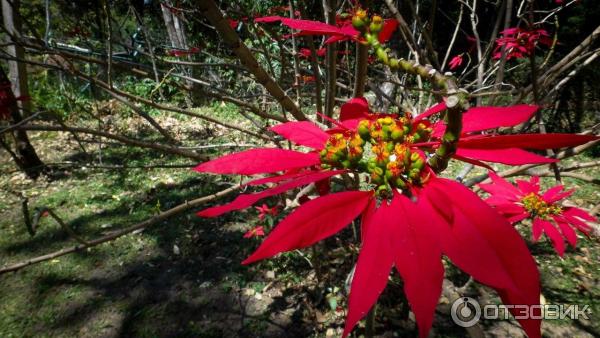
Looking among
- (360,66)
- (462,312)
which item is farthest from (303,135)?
(462,312)

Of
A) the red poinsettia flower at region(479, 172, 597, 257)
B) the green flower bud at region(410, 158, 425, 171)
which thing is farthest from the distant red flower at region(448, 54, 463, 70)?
the green flower bud at region(410, 158, 425, 171)

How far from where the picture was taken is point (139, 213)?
274 cm

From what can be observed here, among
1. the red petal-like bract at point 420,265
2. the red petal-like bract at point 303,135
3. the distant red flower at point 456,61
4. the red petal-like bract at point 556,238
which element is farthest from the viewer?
the distant red flower at point 456,61

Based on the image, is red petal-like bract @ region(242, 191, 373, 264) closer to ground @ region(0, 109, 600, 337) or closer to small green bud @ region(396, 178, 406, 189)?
small green bud @ region(396, 178, 406, 189)

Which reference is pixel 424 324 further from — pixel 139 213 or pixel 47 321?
pixel 139 213

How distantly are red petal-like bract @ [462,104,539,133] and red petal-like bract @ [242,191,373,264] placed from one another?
174mm

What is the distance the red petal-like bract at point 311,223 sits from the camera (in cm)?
30

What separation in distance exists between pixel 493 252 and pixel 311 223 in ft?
0.50

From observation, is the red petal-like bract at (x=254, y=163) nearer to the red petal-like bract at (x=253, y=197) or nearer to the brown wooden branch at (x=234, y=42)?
the red petal-like bract at (x=253, y=197)

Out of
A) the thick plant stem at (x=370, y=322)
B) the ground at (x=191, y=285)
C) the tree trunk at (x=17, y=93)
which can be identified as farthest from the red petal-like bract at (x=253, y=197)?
the tree trunk at (x=17, y=93)

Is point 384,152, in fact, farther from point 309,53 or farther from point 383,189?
point 309,53

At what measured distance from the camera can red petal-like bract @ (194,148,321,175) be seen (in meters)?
0.40

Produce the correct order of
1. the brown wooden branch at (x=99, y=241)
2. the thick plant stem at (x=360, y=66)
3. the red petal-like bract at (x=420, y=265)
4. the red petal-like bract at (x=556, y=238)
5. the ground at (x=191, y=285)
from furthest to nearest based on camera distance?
the ground at (x=191, y=285)
the red petal-like bract at (x=556, y=238)
the thick plant stem at (x=360, y=66)
the brown wooden branch at (x=99, y=241)
the red petal-like bract at (x=420, y=265)

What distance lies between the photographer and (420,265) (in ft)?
0.91
